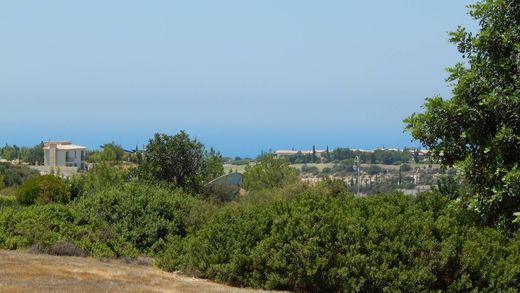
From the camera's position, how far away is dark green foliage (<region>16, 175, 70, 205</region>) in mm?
36562

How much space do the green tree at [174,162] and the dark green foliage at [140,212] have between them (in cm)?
893

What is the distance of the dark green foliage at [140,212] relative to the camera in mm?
24047

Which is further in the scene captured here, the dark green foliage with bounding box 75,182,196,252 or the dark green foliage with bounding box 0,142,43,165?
the dark green foliage with bounding box 0,142,43,165

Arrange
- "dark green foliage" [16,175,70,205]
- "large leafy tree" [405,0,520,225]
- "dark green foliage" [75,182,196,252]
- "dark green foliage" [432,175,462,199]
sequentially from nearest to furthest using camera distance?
"large leafy tree" [405,0,520,225] < "dark green foliage" [75,182,196,252] < "dark green foliage" [432,175,462,199] < "dark green foliage" [16,175,70,205]

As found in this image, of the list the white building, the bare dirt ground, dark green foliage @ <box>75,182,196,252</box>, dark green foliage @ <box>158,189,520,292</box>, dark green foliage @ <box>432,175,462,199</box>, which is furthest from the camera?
the white building

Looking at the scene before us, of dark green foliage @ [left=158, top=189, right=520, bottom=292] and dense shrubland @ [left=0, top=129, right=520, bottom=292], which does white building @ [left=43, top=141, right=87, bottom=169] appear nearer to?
dense shrubland @ [left=0, top=129, right=520, bottom=292]

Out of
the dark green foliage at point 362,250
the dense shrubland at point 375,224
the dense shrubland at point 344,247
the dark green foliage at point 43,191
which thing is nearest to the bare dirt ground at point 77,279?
the dark green foliage at point 362,250

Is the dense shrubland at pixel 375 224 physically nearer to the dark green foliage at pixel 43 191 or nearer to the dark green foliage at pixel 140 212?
the dark green foliage at pixel 140 212

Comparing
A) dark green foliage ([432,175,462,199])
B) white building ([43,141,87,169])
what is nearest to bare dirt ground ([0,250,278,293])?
dark green foliage ([432,175,462,199])

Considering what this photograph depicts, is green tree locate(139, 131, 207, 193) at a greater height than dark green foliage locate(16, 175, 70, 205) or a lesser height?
Result: greater

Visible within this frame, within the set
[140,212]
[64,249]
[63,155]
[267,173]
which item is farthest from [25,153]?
[64,249]

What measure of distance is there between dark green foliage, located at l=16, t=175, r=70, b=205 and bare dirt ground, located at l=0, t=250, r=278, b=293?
2010 centimetres

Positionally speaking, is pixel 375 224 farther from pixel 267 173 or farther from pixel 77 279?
pixel 267 173

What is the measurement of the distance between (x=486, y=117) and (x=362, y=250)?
21.2ft
